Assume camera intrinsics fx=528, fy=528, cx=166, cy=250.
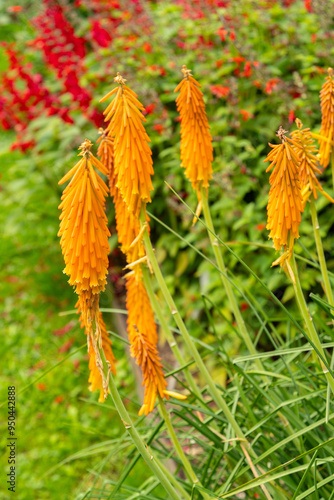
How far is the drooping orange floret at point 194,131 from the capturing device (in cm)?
164

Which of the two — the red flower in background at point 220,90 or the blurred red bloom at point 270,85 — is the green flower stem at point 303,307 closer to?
the blurred red bloom at point 270,85

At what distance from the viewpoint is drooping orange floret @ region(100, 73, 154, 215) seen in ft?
4.45

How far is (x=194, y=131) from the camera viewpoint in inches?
65.7

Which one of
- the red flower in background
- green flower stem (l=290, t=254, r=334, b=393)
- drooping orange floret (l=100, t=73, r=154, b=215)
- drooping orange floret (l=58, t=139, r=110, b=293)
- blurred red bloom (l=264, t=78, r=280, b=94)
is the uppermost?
the red flower in background

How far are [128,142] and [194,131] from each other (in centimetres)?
39

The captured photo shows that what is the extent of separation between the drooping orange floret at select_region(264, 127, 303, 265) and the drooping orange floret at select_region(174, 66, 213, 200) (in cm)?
38

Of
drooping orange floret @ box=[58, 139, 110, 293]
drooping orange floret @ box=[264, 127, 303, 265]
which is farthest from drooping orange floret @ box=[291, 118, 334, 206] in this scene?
drooping orange floret @ box=[58, 139, 110, 293]

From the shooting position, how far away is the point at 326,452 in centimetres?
178

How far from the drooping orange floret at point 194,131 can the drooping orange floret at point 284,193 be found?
0.38 metres

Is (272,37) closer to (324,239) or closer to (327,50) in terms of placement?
(327,50)

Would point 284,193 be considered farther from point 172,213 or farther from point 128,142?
point 172,213

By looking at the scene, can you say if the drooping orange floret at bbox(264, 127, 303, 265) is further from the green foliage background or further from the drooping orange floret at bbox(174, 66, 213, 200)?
the green foliage background

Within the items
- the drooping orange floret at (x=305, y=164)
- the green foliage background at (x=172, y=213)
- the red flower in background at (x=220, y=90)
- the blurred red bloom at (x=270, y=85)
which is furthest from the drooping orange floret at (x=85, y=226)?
the red flower in background at (x=220, y=90)

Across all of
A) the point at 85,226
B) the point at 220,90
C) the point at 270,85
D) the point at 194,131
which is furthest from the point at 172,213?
the point at 85,226
